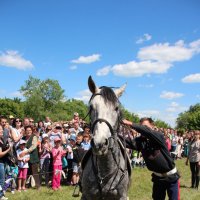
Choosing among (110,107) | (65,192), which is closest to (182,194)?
(65,192)

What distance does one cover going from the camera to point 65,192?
9.92 metres

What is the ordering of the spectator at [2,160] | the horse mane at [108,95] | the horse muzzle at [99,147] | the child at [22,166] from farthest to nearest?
the child at [22,166], the spectator at [2,160], the horse mane at [108,95], the horse muzzle at [99,147]

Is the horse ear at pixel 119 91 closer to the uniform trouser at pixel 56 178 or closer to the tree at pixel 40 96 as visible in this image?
the uniform trouser at pixel 56 178

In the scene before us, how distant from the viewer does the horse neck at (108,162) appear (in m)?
4.60

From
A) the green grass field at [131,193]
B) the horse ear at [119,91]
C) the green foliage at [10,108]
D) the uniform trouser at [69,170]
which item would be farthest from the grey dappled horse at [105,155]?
the green foliage at [10,108]

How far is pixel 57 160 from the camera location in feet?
36.2

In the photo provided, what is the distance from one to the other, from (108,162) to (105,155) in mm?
194

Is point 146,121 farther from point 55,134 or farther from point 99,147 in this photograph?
point 55,134

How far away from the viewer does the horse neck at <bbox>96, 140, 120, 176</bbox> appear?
4.60 meters

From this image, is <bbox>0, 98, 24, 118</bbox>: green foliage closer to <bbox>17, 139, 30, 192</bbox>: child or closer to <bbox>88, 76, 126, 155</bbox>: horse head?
<bbox>17, 139, 30, 192</bbox>: child

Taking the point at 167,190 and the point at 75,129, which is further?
the point at 75,129

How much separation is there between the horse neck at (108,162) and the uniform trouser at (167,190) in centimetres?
138

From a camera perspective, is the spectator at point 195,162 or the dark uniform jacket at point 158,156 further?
the spectator at point 195,162

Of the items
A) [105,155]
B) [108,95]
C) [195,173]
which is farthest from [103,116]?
[195,173]
